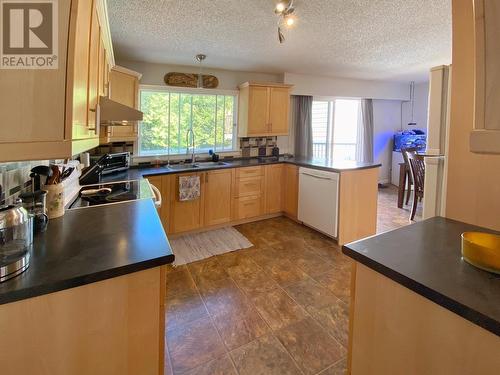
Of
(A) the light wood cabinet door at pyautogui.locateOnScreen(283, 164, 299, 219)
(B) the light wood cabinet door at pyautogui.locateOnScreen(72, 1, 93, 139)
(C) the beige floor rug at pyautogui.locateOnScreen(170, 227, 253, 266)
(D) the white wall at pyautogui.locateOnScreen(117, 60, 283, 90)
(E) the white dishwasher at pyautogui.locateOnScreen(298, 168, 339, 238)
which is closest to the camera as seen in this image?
(B) the light wood cabinet door at pyautogui.locateOnScreen(72, 1, 93, 139)

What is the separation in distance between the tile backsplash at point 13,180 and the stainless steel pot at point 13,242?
0.87ft

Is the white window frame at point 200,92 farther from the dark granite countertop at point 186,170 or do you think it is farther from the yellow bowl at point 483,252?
the yellow bowl at point 483,252

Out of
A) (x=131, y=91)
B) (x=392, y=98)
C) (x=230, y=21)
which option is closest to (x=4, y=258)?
(x=230, y=21)

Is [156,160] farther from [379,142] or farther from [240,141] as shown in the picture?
[379,142]

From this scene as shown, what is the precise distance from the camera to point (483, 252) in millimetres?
896

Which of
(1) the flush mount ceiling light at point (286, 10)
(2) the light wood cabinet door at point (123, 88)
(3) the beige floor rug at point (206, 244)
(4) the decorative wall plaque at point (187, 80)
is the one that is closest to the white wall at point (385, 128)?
(4) the decorative wall plaque at point (187, 80)

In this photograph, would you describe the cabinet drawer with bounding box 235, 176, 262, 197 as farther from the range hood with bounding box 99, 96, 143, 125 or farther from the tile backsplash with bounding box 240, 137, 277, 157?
the range hood with bounding box 99, 96, 143, 125

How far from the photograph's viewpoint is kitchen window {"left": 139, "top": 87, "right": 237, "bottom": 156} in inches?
147

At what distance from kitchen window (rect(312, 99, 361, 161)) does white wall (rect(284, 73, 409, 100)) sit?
1.05 feet

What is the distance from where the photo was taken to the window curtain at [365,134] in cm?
577

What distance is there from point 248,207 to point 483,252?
3135mm

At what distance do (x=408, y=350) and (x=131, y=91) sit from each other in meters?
3.34

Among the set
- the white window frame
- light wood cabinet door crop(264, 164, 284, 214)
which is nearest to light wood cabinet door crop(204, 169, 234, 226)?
light wood cabinet door crop(264, 164, 284, 214)

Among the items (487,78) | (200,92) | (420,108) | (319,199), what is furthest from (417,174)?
(487,78)
